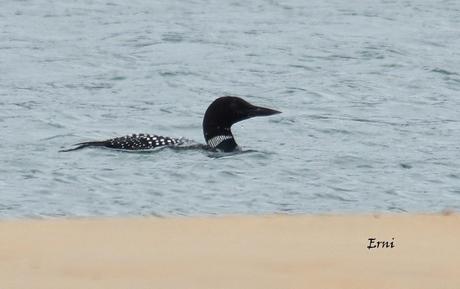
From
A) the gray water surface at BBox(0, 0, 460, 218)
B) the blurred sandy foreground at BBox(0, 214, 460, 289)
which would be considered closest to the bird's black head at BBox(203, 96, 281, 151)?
the gray water surface at BBox(0, 0, 460, 218)

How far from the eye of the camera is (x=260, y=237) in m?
7.00

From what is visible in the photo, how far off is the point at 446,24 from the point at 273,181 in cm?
1271

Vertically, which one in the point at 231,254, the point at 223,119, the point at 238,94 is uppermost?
the point at 231,254

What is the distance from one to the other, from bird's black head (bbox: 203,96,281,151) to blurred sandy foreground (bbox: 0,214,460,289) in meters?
4.81

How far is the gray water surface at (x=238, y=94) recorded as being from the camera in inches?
390

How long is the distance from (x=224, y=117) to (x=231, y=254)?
6086 mm

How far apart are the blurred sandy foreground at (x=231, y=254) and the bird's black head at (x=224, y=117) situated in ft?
15.8

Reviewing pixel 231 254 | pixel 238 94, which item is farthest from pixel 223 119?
pixel 231 254

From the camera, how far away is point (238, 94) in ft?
56.0

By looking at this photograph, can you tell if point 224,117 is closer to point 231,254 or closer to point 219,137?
point 219,137

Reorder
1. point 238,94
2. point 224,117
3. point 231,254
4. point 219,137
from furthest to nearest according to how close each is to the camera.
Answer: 1. point 238,94
2. point 224,117
3. point 219,137
4. point 231,254

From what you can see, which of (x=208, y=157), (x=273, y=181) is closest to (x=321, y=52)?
(x=208, y=157)

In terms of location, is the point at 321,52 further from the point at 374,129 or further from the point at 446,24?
the point at 374,129

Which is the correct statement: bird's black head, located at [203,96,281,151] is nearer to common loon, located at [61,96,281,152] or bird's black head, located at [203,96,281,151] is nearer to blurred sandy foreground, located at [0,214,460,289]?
common loon, located at [61,96,281,152]
